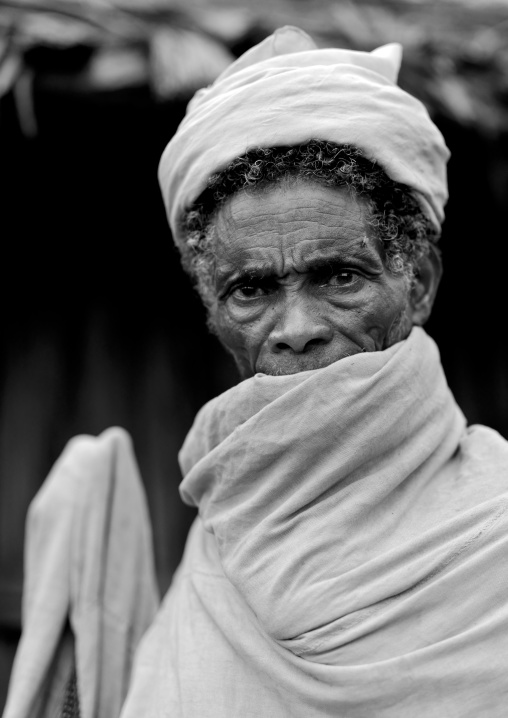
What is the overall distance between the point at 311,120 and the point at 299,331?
0.38 meters

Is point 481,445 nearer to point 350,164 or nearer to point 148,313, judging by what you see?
point 350,164

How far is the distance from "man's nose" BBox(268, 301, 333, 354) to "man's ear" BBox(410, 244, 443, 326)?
0.95ft

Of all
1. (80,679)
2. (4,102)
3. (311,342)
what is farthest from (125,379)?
(311,342)

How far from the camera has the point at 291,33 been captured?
1.60 meters

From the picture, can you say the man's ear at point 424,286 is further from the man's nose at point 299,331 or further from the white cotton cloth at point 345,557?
the man's nose at point 299,331

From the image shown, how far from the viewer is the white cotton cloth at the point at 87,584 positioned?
164 centimetres

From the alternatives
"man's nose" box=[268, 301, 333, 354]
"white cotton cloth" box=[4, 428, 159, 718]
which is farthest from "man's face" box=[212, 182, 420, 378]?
"white cotton cloth" box=[4, 428, 159, 718]

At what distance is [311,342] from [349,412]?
15 centimetres

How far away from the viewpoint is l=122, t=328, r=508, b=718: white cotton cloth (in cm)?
117

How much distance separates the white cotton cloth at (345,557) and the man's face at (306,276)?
74 millimetres

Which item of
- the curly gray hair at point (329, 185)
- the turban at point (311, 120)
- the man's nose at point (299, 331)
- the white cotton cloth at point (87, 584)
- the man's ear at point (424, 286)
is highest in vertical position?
the turban at point (311, 120)

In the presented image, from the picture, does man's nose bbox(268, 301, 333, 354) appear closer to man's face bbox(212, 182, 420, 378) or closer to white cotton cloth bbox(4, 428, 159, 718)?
man's face bbox(212, 182, 420, 378)

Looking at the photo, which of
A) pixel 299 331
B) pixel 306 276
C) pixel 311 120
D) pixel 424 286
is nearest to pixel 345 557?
pixel 299 331

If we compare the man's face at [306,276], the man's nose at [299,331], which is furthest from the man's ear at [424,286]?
the man's nose at [299,331]
